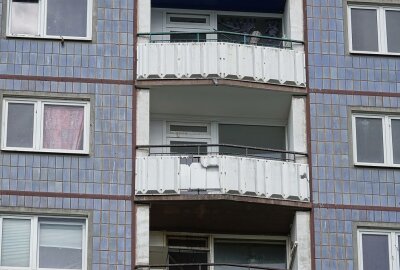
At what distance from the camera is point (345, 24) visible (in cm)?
3875

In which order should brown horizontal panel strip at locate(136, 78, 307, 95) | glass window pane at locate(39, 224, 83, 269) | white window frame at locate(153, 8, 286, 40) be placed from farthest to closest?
white window frame at locate(153, 8, 286, 40) < brown horizontal panel strip at locate(136, 78, 307, 95) < glass window pane at locate(39, 224, 83, 269)

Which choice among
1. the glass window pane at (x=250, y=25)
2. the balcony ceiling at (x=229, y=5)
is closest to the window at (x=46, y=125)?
the balcony ceiling at (x=229, y=5)

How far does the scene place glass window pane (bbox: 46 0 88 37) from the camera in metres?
38.0

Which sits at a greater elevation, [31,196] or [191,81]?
[191,81]

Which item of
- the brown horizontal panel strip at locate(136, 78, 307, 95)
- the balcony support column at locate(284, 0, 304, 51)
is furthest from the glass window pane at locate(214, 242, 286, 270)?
the balcony support column at locate(284, 0, 304, 51)

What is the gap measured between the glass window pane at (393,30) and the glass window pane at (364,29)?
1.02 feet

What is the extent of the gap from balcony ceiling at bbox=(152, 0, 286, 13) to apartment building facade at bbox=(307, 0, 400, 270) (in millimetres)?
1444

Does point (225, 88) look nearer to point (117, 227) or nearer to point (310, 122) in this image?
point (310, 122)

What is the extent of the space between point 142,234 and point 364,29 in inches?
313

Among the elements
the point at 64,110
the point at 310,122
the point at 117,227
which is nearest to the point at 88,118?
the point at 64,110

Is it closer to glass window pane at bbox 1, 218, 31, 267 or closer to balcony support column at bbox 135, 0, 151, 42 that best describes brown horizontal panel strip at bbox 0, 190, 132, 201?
glass window pane at bbox 1, 218, 31, 267

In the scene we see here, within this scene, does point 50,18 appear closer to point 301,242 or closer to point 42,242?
point 42,242

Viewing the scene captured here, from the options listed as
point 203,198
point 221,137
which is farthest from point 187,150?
point 203,198

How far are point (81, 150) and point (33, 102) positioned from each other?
1699 millimetres
